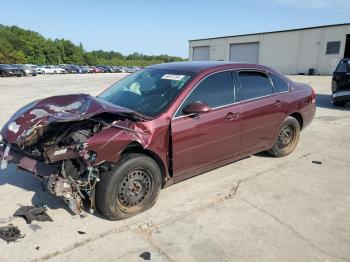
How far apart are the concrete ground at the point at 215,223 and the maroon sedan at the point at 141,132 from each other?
292 millimetres

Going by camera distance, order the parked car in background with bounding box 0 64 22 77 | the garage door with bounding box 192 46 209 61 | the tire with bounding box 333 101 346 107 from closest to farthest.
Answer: the tire with bounding box 333 101 346 107
the parked car in background with bounding box 0 64 22 77
the garage door with bounding box 192 46 209 61

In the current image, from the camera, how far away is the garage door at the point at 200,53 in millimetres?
56734

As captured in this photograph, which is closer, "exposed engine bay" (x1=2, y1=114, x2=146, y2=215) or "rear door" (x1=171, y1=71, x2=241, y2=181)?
"exposed engine bay" (x1=2, y1=114, x2=146, y2=215)

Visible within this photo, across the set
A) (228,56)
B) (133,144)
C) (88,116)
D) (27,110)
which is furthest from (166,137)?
(228,56)

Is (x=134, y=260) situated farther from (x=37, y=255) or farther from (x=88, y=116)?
(x=88, y=116)

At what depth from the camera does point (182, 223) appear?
12.5 ft

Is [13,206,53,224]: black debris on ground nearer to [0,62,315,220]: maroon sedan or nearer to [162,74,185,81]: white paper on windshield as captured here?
[0,62,315,220]: maroon sedan

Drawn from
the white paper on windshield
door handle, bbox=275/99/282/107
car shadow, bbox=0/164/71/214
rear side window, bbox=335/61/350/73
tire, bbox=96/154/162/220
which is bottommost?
car shadow, bbox=0/164/71/214

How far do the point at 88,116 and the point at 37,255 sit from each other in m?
1.43

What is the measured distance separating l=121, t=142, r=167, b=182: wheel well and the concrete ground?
45cm

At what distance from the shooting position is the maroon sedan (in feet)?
11.9

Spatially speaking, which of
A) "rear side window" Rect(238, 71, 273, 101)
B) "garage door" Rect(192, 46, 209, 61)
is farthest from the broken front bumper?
"garage door" Rect(192, 46, 209, 61)

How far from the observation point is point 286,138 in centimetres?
611

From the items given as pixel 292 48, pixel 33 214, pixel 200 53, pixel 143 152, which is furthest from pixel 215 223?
pixel 200 53
